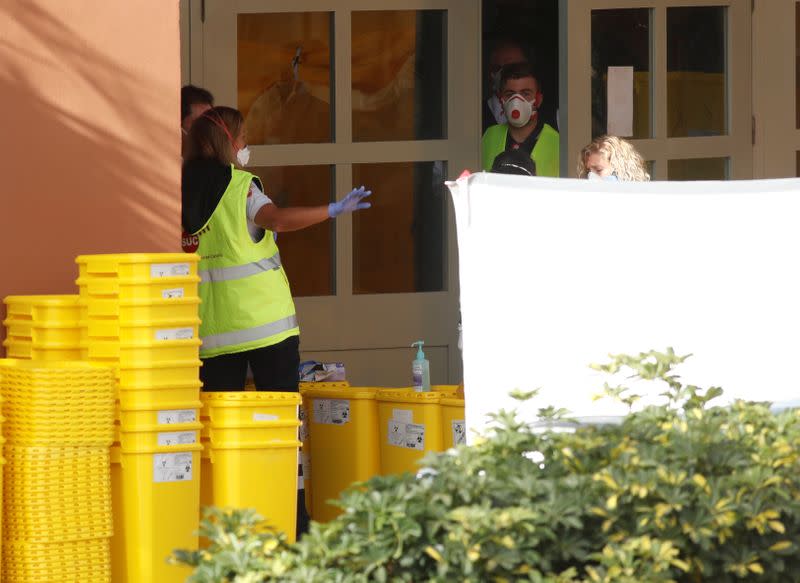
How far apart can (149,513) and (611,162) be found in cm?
281

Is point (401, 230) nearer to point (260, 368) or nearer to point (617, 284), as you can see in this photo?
point (260, 368)

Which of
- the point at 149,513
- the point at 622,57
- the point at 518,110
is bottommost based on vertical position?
the point at 149,513

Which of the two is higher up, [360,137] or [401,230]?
[360,137]

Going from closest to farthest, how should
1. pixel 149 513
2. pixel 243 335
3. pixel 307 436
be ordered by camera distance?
pixel 149 513 → pixel 243 335 → pixel 307 436

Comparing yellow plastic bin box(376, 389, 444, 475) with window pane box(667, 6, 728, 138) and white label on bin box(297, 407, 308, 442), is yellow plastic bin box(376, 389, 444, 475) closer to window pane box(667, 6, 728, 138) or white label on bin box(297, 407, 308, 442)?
white label on bin box(297, 407, 308, 442)

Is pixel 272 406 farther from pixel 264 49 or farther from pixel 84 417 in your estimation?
pixel 264 49

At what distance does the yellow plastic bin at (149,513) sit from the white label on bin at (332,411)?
1805 millimetres

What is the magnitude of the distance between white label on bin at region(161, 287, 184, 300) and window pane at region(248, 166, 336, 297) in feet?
11.1

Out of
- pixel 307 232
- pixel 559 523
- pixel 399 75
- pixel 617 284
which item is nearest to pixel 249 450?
pixel 617 284

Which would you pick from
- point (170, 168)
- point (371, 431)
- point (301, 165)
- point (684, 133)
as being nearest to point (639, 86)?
point (684, 133)

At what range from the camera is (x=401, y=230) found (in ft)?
30.8

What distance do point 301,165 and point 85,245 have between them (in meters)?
3.04

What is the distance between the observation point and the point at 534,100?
938 cm

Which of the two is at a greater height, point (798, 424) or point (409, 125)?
point (409, 125)
